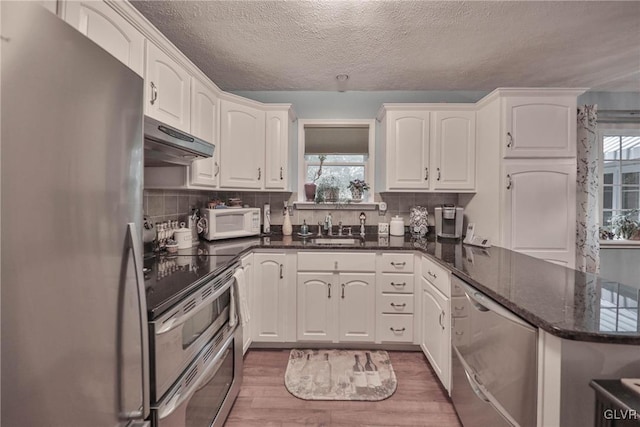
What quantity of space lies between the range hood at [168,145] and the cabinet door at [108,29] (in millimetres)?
326

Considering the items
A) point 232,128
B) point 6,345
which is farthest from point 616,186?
point 6,345

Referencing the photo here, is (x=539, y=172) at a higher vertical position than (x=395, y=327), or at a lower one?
higher

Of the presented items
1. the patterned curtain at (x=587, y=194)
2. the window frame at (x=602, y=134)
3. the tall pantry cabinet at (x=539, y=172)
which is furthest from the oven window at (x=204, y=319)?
the window frame at (x=602, y=134)

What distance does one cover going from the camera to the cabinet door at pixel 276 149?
2705mm

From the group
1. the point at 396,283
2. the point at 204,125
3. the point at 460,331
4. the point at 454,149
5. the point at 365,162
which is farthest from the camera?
the point at 365,162

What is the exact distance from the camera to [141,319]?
866 millimetres

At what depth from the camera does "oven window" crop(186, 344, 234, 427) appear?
4.19ft

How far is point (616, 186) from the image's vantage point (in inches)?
120

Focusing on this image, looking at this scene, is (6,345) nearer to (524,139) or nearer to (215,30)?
(215,30)

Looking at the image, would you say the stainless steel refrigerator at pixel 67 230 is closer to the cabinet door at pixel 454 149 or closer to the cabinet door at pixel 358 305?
the cabinet door at pixel 358 305

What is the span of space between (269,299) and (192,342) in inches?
46.2

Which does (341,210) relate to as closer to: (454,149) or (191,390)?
(454,149)

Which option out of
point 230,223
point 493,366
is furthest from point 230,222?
point 493,366

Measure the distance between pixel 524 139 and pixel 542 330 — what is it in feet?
6.17
